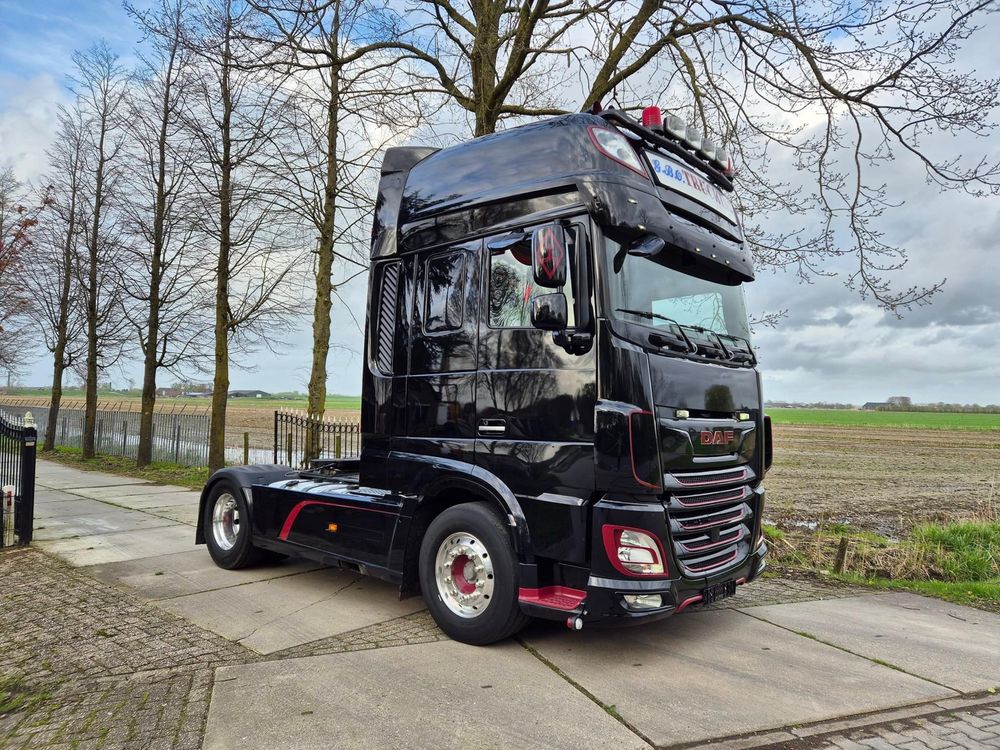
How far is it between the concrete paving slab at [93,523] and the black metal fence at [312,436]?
9.71 feet

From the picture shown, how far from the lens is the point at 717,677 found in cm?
400

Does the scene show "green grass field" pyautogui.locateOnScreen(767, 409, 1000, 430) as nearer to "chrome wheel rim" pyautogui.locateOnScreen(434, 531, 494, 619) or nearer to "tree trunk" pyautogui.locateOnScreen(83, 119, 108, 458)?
"tree trunk" pyautogui.locateOnScreen(83, 119, 108, 458)

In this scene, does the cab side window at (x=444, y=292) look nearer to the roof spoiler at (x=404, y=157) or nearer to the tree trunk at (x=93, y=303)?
the roof spoiler at (x=404, y=157)

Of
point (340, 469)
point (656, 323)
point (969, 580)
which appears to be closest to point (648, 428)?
point (656, 323)

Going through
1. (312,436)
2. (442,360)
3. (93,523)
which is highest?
(442,360)

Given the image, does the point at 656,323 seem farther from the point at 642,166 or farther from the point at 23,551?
the point at 23,551

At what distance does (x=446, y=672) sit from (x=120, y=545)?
546cm

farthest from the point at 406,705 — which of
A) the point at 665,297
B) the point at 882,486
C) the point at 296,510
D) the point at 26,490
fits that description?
the point at 882,486

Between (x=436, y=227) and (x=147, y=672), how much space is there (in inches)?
138

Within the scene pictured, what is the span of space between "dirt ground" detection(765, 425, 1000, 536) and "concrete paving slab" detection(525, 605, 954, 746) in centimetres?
593

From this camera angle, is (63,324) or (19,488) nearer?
(19,488)

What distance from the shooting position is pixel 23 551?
7.37 metres

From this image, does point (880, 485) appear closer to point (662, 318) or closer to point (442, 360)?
point (662, 318)

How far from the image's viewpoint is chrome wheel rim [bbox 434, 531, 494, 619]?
14.5ft
